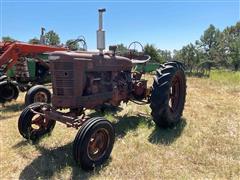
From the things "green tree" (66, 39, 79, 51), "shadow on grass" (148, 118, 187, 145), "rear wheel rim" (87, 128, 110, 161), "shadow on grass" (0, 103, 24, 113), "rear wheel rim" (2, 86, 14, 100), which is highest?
"green tree" (66, 39, 79, 51)

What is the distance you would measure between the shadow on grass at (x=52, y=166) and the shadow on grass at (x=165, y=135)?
1.20 metres

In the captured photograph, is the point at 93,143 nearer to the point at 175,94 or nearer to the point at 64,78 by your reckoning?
the point at 64,78

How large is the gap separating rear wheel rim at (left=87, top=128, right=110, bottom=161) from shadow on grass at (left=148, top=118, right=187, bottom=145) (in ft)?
3.78

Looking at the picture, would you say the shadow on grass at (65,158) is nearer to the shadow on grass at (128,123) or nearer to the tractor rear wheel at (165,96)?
the shadow on grass at (128,123)

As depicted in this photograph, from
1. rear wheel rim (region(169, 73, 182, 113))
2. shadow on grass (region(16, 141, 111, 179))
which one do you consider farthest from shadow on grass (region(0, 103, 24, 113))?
rear wheel rim (region(169, 73, 182, 113))

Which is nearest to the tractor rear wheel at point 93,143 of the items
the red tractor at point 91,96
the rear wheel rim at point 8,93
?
the red tractor at point 91,96

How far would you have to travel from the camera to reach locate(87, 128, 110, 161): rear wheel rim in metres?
4.23

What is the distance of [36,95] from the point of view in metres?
7.48

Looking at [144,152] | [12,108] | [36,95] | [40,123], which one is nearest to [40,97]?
[36,95]

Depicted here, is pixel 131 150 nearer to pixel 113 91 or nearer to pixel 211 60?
pixel 113 91

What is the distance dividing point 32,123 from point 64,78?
1.14 meters

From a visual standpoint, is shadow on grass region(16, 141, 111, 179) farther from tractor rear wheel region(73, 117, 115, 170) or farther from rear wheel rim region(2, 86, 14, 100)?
rear wheel rim region(2, 86, 14, 100)

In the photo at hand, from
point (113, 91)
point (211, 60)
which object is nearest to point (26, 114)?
point (113, 91)

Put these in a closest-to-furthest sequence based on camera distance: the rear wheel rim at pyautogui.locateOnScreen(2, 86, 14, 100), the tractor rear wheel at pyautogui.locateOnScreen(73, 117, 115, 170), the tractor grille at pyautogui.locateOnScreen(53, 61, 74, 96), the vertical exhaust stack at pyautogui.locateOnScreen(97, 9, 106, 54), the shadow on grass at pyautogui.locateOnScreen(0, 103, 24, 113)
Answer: the tractor rear wheel at pyautogui.locateOnScreen(73, 117, 115, 170) → the tractor grille at pyautogui.locateOnScreen(53, 61, 74, 96) → the vertical exhaust stack at pyautogui.locateOnScreen(97, 9, 106, 54) → the shadow on grass at pyautogui.locateOnScreen(0, 103, 24, 113) → the rear wheel rim at pyautogui.locateOnScreen(2, 86, 14, 100)
